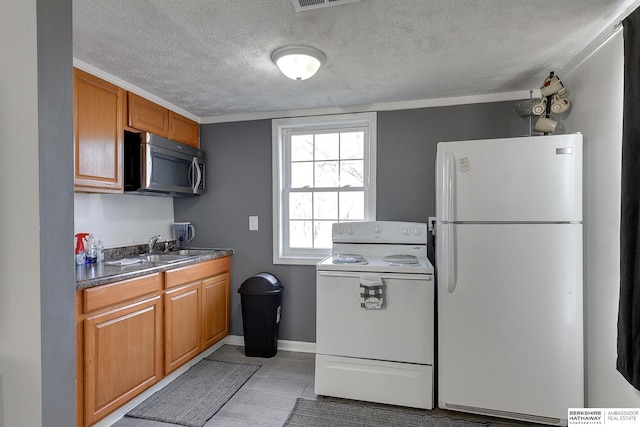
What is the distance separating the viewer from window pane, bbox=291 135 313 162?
329 centimetres

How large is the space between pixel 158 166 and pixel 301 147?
1317 mm

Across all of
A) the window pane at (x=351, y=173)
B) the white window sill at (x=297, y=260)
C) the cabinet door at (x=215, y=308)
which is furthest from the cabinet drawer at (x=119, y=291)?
the window pane at (x=351, y=173)

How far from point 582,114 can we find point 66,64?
2640mm

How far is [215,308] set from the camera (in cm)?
306

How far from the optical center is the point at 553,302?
78.4 inches

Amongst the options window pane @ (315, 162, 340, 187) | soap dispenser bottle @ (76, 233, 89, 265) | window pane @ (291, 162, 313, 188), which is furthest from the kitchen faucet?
window pane @ (315, 162, 340, 187)

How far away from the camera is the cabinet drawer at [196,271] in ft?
8.05

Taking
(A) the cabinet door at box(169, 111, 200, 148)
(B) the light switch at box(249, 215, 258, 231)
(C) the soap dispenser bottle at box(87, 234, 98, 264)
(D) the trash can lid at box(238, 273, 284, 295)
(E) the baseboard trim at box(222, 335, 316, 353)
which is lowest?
(E) the baseboard trim at box(222, 335, 316, 353)

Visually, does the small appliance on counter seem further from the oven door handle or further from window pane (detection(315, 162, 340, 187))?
the oven door handle

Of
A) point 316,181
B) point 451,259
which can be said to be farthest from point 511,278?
point 316,181

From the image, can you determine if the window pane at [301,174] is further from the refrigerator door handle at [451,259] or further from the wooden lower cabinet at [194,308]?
the refrigerator door handle at [451,259]

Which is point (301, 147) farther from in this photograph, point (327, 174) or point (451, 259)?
point (451, 259)

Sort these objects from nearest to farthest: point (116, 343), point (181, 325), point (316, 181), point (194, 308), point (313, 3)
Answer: point (313, 3) < point (116, 343) < point (181, 325) < point (194, 308) < point (316, 181)

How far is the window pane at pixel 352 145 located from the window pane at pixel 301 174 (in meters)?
0.36
